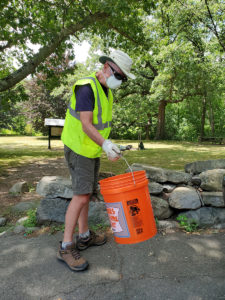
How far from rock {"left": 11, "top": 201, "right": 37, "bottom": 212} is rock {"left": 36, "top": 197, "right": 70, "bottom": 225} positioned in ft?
2.00

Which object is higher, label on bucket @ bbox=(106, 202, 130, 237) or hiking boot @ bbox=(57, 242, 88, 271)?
label on bucket @ bbox=(106, 202, 130, 237)

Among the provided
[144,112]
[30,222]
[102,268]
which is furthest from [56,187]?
[144,112]

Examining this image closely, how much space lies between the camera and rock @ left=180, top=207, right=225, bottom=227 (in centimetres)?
322

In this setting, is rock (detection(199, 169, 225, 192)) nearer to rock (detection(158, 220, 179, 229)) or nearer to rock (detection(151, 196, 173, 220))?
rock (detection(151, 196, 173, 220))

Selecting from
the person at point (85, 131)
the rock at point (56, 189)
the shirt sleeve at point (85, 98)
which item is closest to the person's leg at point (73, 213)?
the person at point (85, 131)

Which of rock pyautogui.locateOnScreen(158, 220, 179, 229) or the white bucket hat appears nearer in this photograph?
the white bucket hat

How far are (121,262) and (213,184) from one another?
1.93 meters

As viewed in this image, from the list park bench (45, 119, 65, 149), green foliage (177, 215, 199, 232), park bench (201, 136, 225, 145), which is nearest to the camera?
green foliage (177, 215, 199, 232)

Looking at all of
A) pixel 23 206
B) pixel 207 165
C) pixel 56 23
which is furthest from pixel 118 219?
pixel 56 23

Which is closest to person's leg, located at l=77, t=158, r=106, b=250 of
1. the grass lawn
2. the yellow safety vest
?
the yellow safety vest

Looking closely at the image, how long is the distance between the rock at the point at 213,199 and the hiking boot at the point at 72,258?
186cm

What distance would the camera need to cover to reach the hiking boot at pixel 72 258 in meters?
2.30

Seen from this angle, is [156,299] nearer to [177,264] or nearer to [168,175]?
[177,264]

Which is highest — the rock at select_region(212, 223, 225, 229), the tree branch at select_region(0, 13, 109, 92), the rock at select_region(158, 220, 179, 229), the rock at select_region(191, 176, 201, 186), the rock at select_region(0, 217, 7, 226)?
the tree branch at select_region(0, 13, 109, 92)
